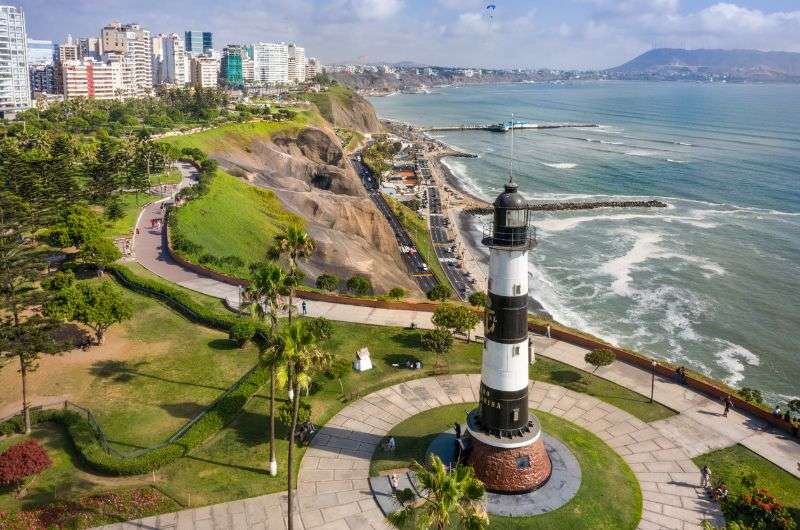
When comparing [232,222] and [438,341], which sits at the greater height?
[232,222]

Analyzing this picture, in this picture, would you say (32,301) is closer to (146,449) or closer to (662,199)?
(146,449)

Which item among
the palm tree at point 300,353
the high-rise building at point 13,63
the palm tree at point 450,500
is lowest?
the palm tree at point 450,500

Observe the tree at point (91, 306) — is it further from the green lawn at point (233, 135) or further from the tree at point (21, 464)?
the green lawn at point (233, 135)

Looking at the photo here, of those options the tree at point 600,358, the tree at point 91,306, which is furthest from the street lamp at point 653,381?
the tree at point 91,306

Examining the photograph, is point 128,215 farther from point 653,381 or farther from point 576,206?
point 576,206

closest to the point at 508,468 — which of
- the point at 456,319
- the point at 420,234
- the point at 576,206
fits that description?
the point at 456,319
